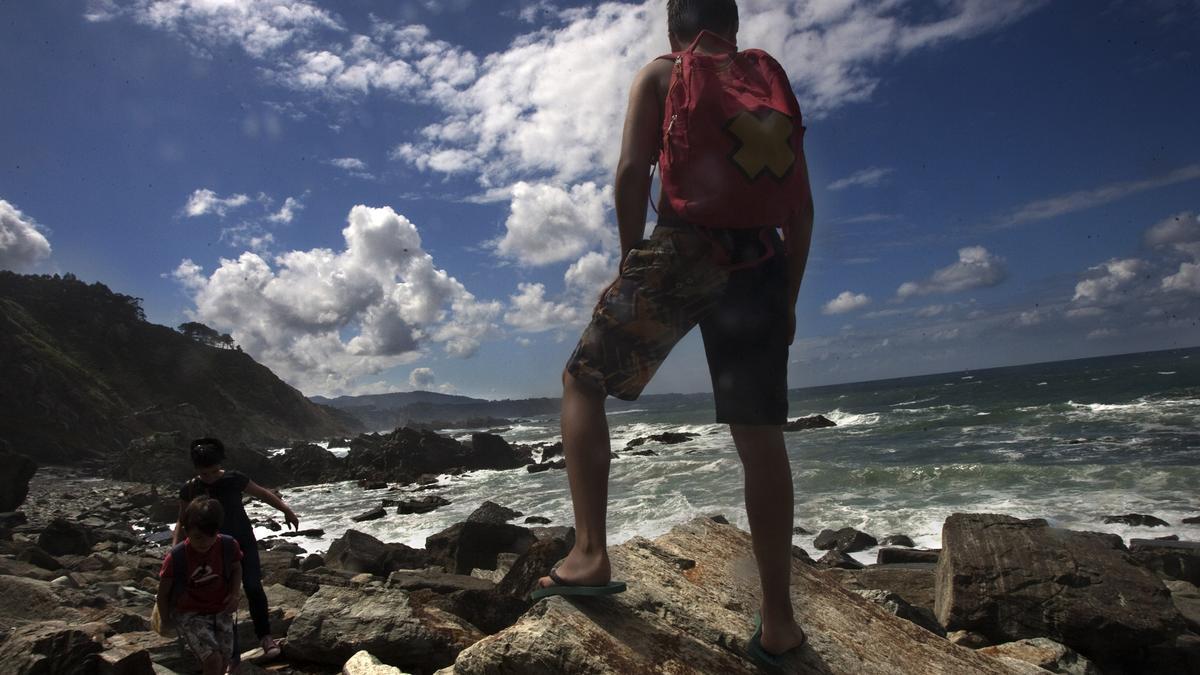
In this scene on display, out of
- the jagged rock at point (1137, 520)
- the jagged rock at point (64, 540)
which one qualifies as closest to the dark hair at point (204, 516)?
the jagged rock at point (64, 540)

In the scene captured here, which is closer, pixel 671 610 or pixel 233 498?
pixel 671 610

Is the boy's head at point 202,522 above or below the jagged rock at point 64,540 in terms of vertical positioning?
above

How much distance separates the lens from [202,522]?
379 cm

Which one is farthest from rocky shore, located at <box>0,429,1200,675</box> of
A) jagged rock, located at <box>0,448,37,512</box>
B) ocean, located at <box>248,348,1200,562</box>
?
jagged rock, located at <box>0,448,37,512</box>

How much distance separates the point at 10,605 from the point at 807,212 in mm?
6748

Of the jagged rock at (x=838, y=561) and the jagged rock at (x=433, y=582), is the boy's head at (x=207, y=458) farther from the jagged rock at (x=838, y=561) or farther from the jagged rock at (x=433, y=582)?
the jagged rock at (x=838, y=561)

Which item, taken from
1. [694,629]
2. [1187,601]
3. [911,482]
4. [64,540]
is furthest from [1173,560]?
[64,540]

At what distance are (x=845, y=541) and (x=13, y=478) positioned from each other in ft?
65.8

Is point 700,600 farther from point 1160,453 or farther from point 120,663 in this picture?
point 1160,453

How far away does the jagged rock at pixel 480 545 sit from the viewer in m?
9.27

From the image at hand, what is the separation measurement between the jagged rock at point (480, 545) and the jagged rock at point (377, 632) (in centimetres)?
514

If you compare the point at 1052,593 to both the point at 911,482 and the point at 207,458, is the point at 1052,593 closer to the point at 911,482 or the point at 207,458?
the point at 207,458

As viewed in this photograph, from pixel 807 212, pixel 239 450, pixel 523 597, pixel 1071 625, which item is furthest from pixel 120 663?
pixel 239 450

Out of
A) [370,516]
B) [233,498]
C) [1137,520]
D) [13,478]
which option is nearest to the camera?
[233,498]
